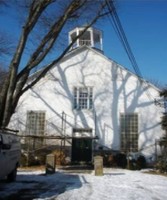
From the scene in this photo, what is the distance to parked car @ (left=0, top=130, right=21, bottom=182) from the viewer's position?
11.0 metres

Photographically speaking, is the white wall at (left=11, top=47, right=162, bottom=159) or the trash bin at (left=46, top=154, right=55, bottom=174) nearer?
the trash bin at (left=46, top=154, right=55, bottom=174)

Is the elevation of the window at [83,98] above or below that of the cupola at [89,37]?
below

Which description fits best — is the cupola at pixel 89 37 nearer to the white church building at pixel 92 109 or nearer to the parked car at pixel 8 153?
the white church building at pixel 92 109

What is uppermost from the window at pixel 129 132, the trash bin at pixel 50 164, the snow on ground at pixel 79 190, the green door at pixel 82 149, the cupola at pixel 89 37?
the cupola at pixel 89 37

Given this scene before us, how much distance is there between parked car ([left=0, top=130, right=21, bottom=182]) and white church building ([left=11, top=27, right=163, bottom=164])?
11.1 m

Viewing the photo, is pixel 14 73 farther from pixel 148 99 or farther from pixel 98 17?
pixel 148 99

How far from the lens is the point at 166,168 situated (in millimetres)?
19906

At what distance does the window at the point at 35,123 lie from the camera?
85.7ft

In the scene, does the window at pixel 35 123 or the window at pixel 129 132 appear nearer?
the window at pixel 129 132

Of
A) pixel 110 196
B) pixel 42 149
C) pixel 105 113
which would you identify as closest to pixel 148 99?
pixel 105 113

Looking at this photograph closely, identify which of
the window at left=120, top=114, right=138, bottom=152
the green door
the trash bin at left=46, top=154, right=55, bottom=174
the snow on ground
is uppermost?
the window at left=120, top=114, right=138, bottom=152

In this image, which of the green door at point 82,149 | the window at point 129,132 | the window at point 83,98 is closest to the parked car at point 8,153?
the green door at point 82,149

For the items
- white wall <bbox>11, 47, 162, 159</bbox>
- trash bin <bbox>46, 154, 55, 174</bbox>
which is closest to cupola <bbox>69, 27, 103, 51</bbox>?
white wall <bbox>11, 47, 162, 159</bbox>

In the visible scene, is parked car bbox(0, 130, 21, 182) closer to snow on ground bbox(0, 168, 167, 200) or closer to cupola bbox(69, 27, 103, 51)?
snow on ground bbox(0, 168, 167, 200)
